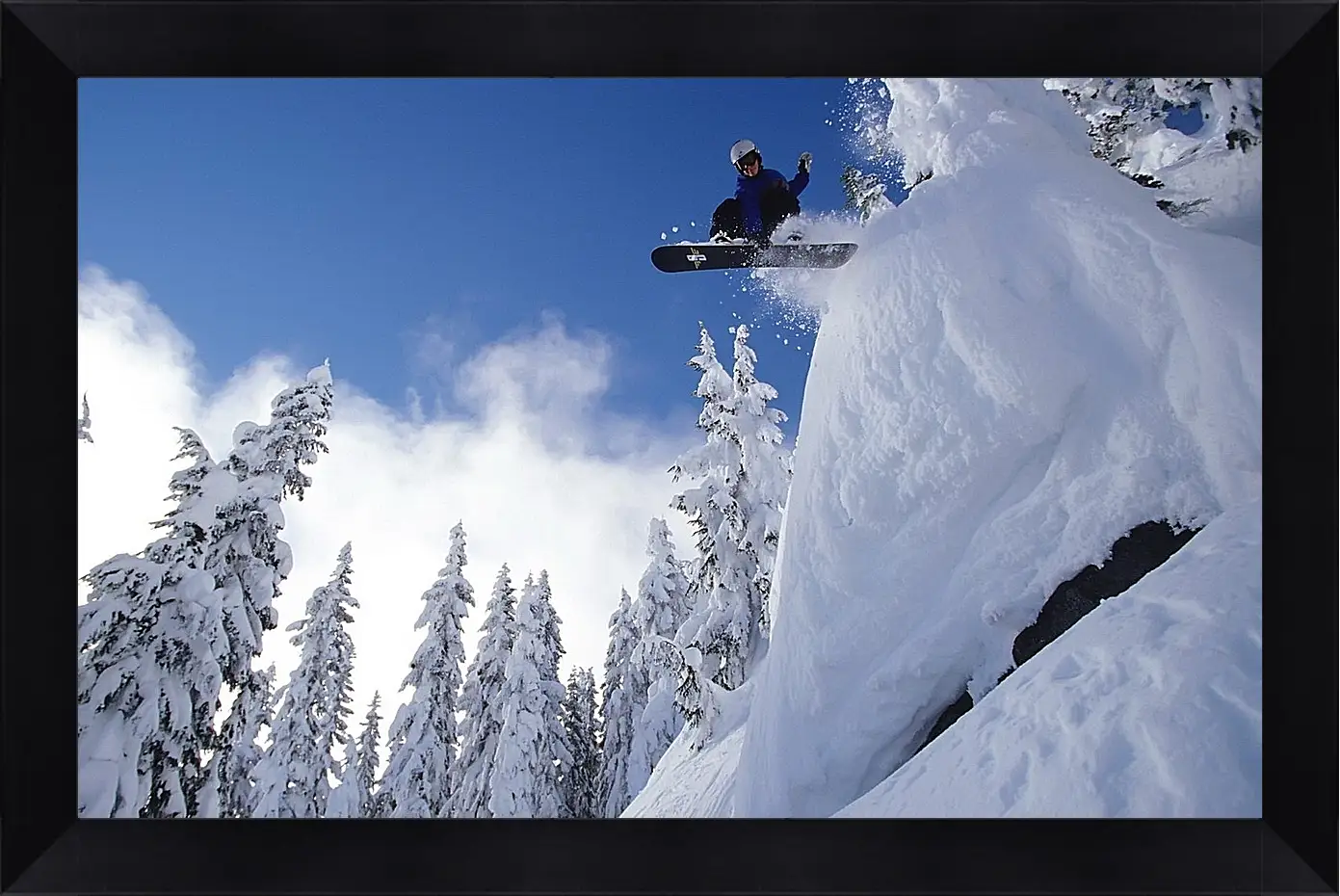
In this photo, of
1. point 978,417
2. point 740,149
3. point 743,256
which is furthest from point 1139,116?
point 743,256

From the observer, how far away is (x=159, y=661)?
5309 millimetres

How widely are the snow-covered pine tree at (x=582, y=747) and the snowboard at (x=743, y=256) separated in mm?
11856

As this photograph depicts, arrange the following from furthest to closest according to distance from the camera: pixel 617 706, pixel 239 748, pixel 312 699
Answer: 1. pixel 617 706
2. pixel 312 699
3. pixel 239 748

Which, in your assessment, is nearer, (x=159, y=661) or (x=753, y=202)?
(x=753, y=202)

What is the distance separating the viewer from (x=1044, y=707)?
2.92 metres

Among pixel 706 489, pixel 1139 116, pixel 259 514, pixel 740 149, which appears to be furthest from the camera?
pixel 706 489

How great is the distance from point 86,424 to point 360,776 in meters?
15.3

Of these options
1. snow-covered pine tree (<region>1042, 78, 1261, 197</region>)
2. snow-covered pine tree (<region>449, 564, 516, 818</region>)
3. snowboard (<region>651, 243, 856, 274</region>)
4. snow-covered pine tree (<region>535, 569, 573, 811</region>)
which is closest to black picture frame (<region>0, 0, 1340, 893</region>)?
snow-covered pine tree (<region>1042, 78, 1261, 197</region>)

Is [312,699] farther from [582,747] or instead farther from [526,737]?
[582,747]

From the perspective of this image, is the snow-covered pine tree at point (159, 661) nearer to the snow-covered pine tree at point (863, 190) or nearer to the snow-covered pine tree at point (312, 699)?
the snow-covered pine tree at point (863, 190)
